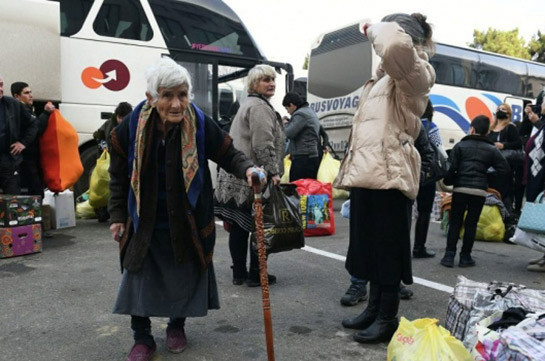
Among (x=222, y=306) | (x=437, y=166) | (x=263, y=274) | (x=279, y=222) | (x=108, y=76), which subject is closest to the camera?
(x=263, y=274)

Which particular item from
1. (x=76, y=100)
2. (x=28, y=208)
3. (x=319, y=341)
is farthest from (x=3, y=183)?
(x=319, y=341)

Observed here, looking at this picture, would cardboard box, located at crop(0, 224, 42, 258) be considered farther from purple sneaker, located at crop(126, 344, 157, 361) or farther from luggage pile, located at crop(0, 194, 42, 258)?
purple sneaker, located at crop(126, 344, 157, 361)

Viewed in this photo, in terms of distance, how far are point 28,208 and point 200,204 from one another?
3.42 metres

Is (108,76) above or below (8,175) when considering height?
above

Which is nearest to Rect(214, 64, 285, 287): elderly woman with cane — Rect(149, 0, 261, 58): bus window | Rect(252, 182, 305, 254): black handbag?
Rect(252, 182, 305, 254): black handbag

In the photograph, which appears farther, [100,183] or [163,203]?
[100,183]

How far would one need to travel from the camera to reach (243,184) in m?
3.94

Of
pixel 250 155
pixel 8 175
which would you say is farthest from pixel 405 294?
pixel 8 175

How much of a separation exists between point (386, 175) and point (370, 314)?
95 centimetres

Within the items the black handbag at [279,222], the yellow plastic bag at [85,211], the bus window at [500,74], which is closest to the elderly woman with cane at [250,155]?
the black handbag at [279,222]

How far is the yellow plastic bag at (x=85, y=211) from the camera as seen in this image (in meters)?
7.59

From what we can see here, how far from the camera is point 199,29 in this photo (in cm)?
837

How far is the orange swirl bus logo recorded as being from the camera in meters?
7.63

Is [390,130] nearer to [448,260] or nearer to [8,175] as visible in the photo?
[448,260]
